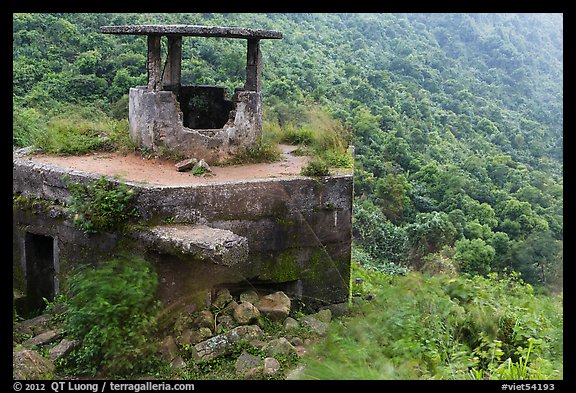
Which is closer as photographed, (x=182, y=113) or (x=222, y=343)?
(x=222, y=343)

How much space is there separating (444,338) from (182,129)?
155 inches

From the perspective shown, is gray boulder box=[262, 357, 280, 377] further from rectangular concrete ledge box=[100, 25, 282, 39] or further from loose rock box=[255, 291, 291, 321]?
rectangular concrete ledge box=[100, 25, 282, 39]

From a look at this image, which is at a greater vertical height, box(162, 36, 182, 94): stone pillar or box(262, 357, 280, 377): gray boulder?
box(162, 36, 182, 94): stone pillar

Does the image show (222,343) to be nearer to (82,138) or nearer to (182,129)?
(182,129)

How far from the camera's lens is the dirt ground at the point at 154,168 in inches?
264

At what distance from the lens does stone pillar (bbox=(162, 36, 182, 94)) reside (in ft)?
29.1

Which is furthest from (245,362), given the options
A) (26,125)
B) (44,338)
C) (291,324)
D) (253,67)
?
(26,125)

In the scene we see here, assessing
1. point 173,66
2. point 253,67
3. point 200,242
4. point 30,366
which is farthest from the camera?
point 173,66

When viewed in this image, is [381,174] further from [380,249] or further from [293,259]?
[293,259]

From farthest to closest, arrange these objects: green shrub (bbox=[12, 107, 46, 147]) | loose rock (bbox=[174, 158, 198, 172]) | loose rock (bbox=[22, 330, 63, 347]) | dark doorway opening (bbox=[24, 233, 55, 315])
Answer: green shrub (bbox=[12, 107, 46, 147])
dark doorway opening (bbox=[24, 233, 55, 315])
loose rock (bbox=[174, 158, 198, 172])
loose rock (bbox=[22, 330, 63, 347])

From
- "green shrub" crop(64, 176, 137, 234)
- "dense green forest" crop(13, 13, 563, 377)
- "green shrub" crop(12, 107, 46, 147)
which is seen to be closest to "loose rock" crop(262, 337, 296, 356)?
"green shrub" crop(64, 176, 137, 234)

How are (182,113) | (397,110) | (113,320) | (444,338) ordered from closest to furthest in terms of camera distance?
(444,338) < (113,320) < (182,113) < (397,110)

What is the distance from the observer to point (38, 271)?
7.33 metres

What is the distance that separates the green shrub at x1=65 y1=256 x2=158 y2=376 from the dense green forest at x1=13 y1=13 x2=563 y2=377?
3.28 m
